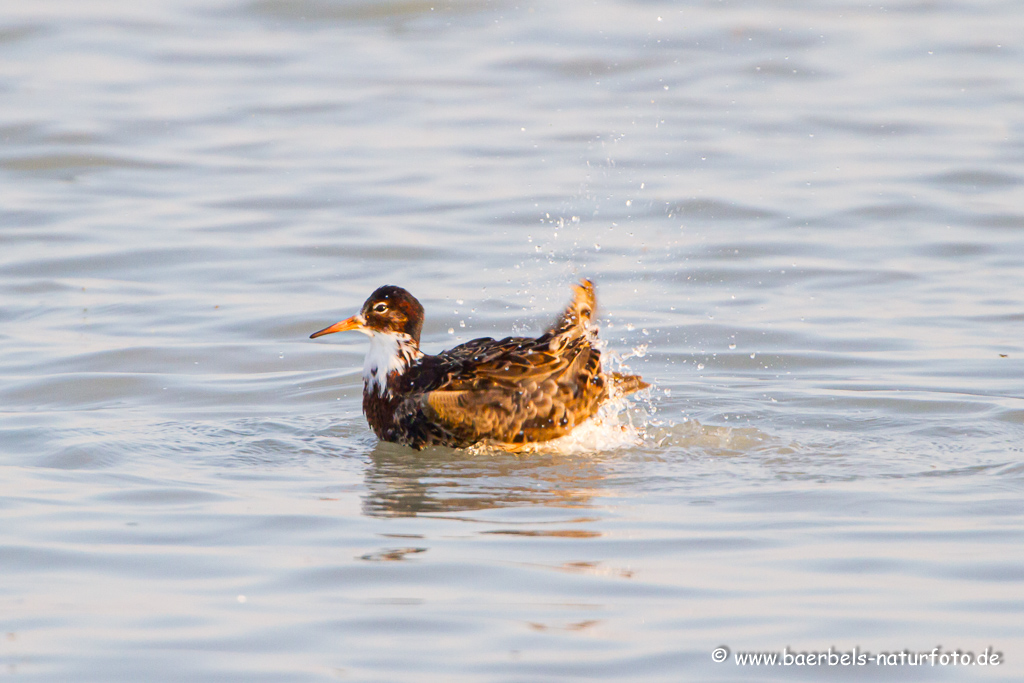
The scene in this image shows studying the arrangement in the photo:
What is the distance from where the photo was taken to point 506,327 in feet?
38.0

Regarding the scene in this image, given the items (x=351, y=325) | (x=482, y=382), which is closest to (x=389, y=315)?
(x=351, y=325)

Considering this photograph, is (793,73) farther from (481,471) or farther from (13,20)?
(481,471)

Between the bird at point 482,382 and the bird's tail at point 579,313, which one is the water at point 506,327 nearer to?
the bird at point 482,382

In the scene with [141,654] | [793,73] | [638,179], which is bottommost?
[141,654]

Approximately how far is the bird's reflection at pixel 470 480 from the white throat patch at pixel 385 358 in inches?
16.6

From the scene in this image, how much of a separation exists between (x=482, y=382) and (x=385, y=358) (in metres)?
0.73

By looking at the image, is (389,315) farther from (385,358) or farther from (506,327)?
(506,327)

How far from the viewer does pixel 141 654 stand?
522 centimetres

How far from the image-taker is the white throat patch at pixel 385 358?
8.98 meters

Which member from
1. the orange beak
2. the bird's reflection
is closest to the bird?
the orange beak

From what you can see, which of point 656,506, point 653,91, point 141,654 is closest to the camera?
point 141,654

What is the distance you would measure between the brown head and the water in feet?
2.31

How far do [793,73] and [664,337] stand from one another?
8701 millimetres

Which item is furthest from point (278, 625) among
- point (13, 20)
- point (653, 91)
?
point (13, 20)
